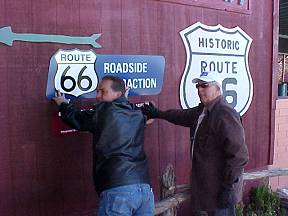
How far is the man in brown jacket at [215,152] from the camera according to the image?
3336 millimetres

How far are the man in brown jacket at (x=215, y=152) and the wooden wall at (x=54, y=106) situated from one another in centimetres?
79

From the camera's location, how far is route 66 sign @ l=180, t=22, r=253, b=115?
4582 millimetres

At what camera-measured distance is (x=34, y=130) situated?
3455 mm

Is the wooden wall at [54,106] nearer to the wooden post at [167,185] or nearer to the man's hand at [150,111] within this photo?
the man's hand at [150,111]

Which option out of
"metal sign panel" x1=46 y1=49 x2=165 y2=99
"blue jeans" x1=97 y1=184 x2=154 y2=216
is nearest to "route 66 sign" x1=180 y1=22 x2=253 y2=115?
"metal sign panel" x1=46 y1=49 x2=165 y2=99

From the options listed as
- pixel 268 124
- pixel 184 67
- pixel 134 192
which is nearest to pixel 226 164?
pixel 134 192

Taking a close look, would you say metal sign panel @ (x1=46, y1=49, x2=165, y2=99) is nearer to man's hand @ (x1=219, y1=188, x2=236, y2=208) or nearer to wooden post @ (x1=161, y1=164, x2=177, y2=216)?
wooden post @ (x1=161, y1=164, x2=177, y2=216)

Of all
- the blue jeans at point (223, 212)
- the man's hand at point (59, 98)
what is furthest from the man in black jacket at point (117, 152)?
the blue jeans at point (223, 212)

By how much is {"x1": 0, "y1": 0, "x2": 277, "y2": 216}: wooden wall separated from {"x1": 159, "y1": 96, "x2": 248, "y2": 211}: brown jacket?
0.78 m

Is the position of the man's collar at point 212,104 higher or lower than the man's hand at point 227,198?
higher

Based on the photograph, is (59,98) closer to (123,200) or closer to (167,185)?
(123,200)

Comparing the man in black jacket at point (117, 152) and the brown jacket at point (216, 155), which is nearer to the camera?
the man in black jacket at point (117, 152)

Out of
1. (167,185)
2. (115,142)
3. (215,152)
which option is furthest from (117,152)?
(167,185)

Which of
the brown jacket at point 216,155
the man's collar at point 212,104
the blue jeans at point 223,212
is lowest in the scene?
the blue jeans at point 223,212
